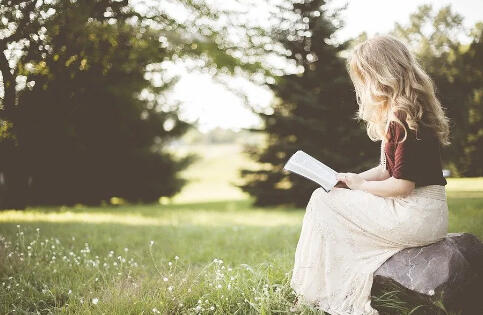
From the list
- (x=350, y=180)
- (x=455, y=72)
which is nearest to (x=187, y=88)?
(x=455, y=72)

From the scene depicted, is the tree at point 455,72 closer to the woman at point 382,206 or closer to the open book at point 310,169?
the woman at point 382,206

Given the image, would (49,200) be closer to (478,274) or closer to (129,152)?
(129,152)

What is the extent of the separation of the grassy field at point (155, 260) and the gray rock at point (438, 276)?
2.08 feet

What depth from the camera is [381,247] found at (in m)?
2.82

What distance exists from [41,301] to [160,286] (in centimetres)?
97

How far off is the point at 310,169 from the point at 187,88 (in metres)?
7.75

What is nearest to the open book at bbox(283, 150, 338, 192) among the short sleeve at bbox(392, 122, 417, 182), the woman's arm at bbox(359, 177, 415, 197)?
the woman's arm at bbox(359, 177, 415, 197)

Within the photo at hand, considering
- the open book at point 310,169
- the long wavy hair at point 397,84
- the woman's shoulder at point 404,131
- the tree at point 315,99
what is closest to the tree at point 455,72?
the tree at point 315,99

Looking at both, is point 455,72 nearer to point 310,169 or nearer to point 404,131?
point 404,131

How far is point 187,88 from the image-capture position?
32.9 feet

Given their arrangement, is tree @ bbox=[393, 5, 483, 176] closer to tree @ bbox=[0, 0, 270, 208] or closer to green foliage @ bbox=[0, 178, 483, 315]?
green foliage @ bbox=[0, 178, 483, 315]

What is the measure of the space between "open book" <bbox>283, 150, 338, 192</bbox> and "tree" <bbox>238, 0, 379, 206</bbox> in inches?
216

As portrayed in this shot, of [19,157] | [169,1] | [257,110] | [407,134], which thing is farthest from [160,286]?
[257,110]

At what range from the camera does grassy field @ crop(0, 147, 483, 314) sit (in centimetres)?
305
